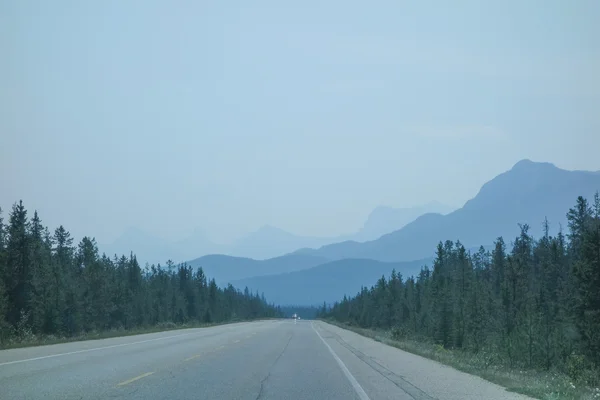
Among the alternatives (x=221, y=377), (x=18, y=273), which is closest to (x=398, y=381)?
(x=221, y=377)

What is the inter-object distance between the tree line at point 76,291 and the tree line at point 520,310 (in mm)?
27986

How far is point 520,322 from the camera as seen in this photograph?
167 feet

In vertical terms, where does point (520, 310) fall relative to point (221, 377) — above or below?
above

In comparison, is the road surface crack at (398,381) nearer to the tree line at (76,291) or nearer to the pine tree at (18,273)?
the tree line at (76,291)

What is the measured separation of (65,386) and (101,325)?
78.7 m

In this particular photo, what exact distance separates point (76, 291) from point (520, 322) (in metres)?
50.1

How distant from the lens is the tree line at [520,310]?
3912cm

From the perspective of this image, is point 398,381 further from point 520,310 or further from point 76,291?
point 76,291

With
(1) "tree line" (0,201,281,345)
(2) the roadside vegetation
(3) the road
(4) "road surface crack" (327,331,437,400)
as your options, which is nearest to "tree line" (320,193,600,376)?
(2) the roadside vegetation

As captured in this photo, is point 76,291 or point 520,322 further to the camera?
point 76,291

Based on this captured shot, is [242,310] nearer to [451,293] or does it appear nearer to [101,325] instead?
[101,325]

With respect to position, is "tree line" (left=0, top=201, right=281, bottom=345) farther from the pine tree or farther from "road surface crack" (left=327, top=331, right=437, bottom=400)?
"road surface crack" (left=327, top=331, right=437, bottom=400)

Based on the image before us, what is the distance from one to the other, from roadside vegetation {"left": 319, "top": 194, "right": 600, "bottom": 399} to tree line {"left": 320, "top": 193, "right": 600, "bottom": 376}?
0.06m

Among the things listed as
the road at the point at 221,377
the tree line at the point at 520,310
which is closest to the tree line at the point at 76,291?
the road at the point at 221,377
